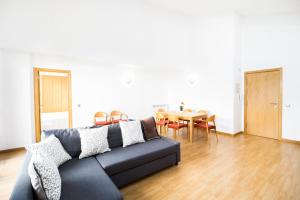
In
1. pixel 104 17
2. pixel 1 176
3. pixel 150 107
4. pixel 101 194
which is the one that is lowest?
pixel 1 176

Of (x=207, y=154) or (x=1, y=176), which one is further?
(x=207, y=154)

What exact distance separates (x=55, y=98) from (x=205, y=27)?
21.0 feet

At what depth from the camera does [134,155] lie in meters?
2.36

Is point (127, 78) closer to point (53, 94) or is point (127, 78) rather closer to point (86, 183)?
point (53, 94)

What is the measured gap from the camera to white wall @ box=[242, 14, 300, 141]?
3979 millimetres

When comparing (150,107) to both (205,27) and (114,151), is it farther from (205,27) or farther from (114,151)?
(114,151)

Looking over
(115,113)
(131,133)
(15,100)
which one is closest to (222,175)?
(131,133)

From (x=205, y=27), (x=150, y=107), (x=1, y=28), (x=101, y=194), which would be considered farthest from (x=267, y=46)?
(x=1, y=28)

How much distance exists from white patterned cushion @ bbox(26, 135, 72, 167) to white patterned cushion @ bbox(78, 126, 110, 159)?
9.4 inches

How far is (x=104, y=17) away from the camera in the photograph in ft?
12.9

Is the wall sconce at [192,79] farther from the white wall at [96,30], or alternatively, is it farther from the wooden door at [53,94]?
the wooden door at [53,94]

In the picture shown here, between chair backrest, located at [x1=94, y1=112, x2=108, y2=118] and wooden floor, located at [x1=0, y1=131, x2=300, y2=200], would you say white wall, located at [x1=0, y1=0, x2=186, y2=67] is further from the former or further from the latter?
wooden floor, located at [x1=0, y1=131, x2=300, y2=200]

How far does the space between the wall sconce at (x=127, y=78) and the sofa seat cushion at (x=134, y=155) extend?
126 inches

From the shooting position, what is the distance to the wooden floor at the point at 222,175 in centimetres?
211
